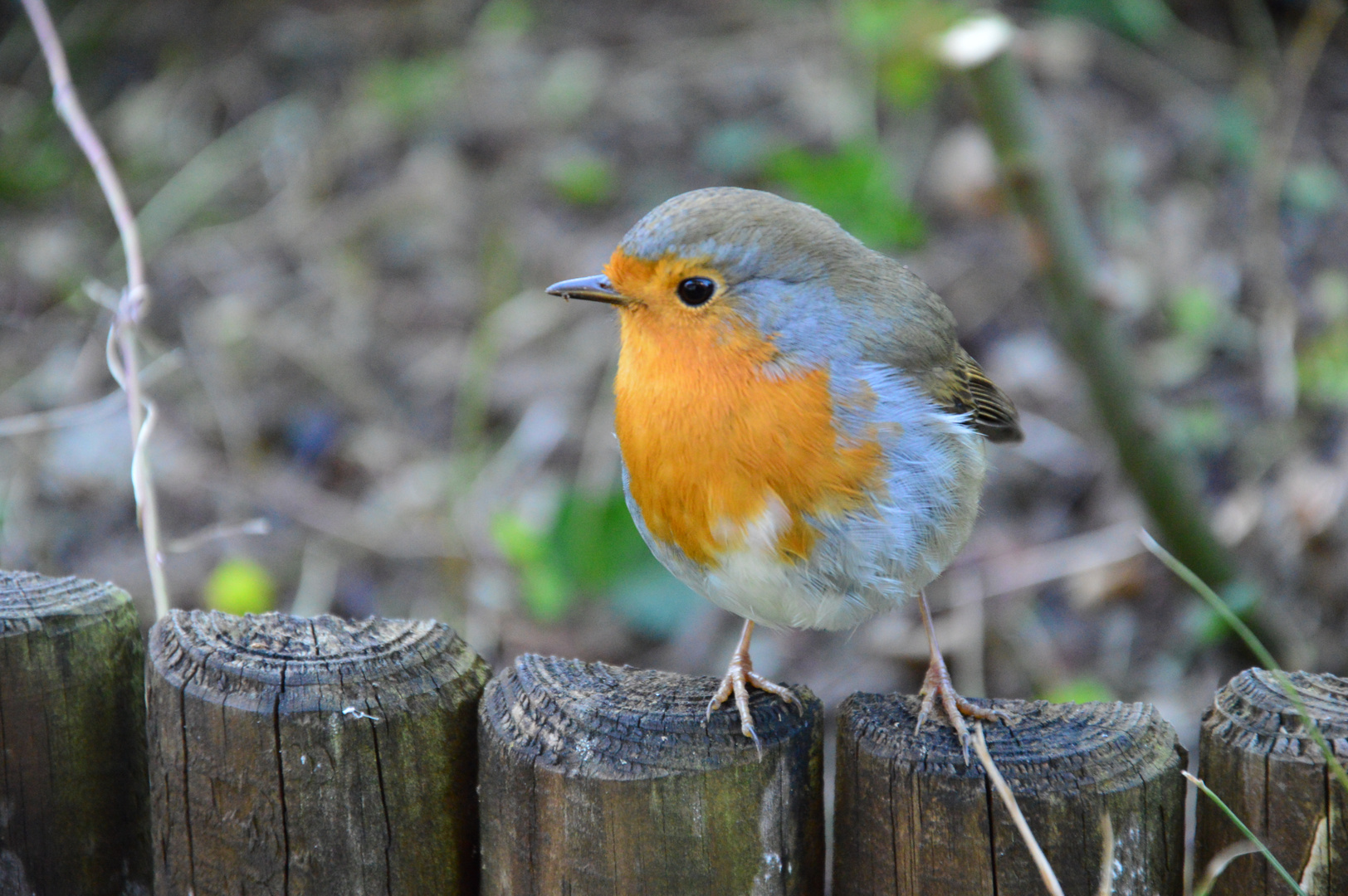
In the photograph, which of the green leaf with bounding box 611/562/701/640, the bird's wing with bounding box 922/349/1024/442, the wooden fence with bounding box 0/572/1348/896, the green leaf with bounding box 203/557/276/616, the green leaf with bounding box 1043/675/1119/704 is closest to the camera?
the wooden fence with bounding box 0/572/1348/896

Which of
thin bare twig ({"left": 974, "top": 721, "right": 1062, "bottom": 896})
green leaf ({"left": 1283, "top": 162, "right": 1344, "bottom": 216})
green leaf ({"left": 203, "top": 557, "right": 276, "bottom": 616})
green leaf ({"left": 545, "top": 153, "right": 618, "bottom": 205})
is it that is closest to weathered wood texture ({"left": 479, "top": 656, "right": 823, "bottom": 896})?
thin bare twig ({"left": 974, "top": 721, "right": 1062, "bottom": 896})

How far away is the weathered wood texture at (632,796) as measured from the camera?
1612mm

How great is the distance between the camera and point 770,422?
196cm

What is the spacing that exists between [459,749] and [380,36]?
464 cm

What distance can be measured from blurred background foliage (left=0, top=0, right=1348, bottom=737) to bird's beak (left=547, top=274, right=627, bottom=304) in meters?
1.22

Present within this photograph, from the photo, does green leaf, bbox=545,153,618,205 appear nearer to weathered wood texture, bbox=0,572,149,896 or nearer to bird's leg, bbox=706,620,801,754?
bird's leg, bbox=706,620,801,754

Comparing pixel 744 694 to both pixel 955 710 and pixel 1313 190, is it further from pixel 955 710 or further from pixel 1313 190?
pixel 1313 190

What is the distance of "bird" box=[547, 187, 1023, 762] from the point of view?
1969 mm

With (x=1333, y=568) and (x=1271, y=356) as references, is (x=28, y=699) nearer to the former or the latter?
(x=1333, y=568)

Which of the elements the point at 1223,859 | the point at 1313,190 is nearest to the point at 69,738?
the point at 1223,859

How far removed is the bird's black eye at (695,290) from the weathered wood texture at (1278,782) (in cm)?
94

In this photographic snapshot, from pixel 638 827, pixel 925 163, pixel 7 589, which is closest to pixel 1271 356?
pixel 925 163

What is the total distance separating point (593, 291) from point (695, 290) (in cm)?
16

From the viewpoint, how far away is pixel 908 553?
6.70 feet
